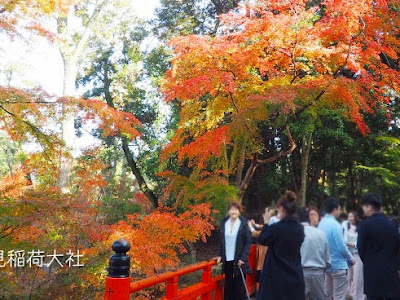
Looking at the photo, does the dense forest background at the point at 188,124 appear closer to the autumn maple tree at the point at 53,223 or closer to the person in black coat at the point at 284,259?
the autumn maple tree at the point at 53,223

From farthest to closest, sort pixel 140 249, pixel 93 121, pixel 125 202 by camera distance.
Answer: pixel 125 202 → pixel 93 121 → pixel 140 249

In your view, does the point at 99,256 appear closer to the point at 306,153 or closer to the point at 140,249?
the point at 140,249

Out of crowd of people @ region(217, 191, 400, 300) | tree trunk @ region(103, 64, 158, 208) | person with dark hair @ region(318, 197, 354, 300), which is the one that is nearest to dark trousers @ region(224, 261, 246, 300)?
crowd of people @ region(217, 191, 400, 300)

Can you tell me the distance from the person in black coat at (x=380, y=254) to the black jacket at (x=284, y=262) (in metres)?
0.95

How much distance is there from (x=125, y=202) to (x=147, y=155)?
7.53ft

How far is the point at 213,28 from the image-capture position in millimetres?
15445

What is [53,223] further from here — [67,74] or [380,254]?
[67,74]

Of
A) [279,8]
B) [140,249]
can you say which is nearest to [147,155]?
[279,8]

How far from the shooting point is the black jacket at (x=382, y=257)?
404 cm

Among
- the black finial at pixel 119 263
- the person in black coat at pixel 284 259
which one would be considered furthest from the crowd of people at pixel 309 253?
the black finial at pixel 119 263

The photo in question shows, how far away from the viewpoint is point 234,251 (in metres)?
4.93

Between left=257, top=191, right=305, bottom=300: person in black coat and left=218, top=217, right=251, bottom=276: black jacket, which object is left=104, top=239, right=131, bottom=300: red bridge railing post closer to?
left=257, top=191, right=305, bottom=300: person in black coat

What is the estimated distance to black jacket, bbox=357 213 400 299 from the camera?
4035 millimetres

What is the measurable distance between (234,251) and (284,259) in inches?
53.4
